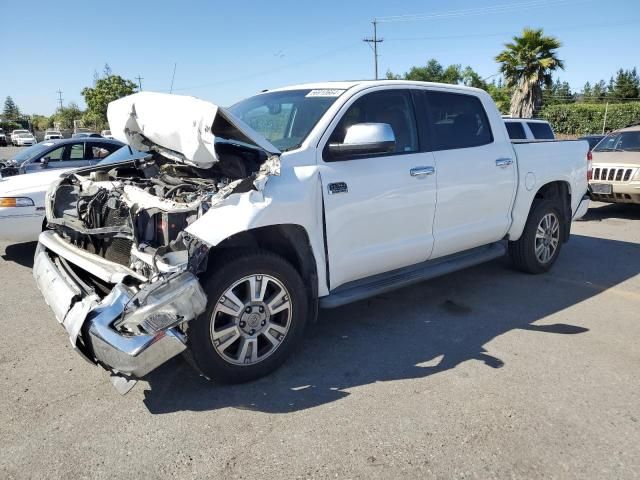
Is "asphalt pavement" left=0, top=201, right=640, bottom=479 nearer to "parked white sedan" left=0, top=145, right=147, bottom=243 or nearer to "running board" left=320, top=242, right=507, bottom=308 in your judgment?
"running board" left=320, top=242, right=507, bottom=308

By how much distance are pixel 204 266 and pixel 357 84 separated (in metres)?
1.96

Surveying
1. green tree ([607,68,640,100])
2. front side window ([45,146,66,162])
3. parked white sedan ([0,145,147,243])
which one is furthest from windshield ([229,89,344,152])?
green tree ([607,68,640,100])

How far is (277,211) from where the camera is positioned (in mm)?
3184

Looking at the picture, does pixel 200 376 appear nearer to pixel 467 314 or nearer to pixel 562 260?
pixel 467 314

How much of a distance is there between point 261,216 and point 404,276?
5.11ft

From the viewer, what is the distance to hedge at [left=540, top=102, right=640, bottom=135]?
105 ft

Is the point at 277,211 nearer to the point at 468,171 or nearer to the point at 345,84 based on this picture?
the point at 345,84

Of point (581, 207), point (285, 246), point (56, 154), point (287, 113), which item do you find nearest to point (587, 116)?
point (581, 207)

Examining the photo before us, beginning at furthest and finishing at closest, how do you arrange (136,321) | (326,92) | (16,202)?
(16,202)
(326,92)
(136,321)

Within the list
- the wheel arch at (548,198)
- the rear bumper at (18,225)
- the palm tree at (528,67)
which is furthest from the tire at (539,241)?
the palm tree at (528,67)

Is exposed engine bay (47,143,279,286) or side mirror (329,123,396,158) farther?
side mirror (329,123,396,158)

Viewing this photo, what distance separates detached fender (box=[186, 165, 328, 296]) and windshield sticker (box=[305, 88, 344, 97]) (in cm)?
79

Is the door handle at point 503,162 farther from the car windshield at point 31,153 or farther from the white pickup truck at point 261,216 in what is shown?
the car windshield at point 31,153

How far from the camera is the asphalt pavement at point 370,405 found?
255cm
